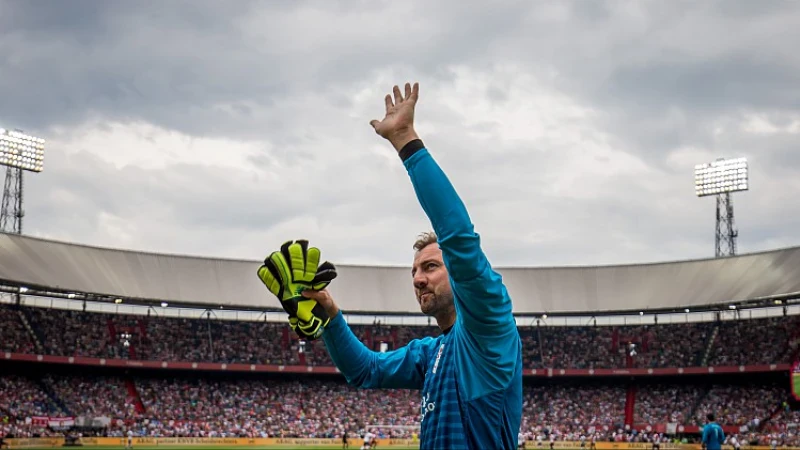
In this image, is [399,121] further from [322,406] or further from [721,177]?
[721,177]

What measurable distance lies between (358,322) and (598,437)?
75.1ft

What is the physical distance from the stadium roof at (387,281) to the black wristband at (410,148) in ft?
172

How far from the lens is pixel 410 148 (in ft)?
11.5

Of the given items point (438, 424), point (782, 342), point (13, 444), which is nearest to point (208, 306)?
point (13, 444)

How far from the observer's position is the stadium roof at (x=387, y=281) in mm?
53406

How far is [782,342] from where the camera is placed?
57.2 meters

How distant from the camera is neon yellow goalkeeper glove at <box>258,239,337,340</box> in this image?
14.7 feet

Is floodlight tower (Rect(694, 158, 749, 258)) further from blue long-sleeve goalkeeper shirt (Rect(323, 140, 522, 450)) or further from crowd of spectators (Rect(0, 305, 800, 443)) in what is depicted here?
blue long-sleeve goalkeeper shirt (Rect(323, 140, 522, 450))

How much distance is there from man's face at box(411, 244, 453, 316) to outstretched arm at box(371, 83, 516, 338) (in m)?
0.66

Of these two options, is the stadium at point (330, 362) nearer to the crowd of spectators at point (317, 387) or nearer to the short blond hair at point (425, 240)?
the crowd of spectators at point (317, 387)

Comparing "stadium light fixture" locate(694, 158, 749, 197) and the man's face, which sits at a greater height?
"stadium light fixture" locate(694, 158, 749, 197)

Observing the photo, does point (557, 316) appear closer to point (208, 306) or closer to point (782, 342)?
point (782, 342)

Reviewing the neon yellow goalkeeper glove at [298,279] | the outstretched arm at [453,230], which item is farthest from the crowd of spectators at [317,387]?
the outstretched arm at [453,230]

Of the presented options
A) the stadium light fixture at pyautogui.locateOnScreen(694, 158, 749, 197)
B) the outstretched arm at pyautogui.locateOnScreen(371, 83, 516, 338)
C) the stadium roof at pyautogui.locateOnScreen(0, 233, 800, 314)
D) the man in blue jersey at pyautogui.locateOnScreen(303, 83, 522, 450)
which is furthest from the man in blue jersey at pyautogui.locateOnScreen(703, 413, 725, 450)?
the stadium light fixture at pyautogui.locateOnScreen(694, 158, 749, 197)
